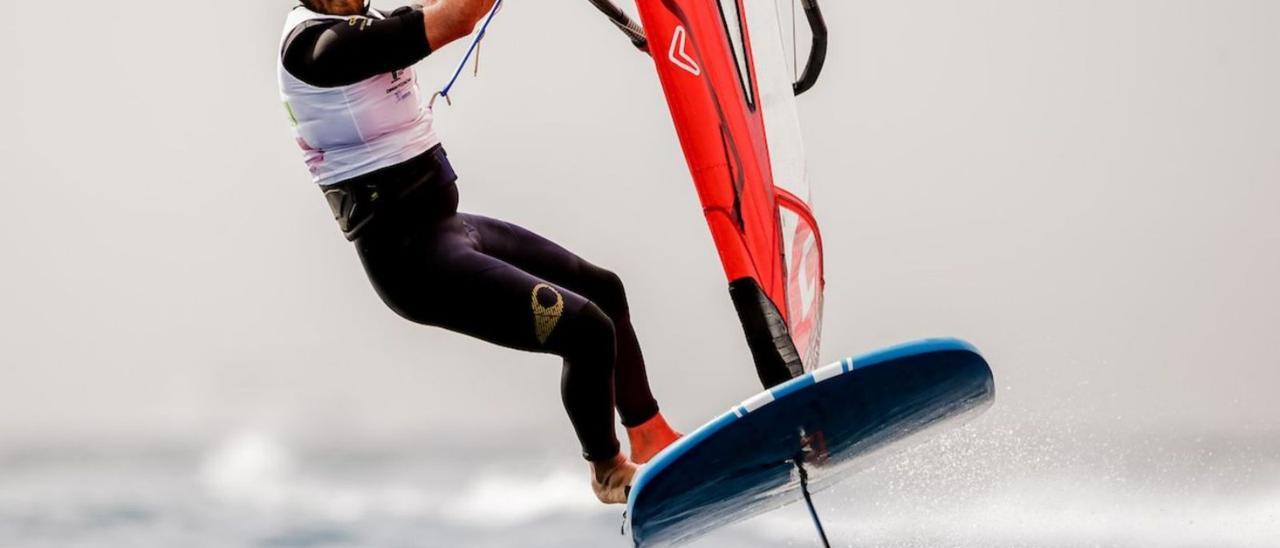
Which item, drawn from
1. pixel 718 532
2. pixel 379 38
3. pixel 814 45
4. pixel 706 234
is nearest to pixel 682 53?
pixel 379 38

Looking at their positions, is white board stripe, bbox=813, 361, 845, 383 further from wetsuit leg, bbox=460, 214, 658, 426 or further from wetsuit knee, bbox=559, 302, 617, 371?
wetsuit leg, bbox=460, 214, 658, 426

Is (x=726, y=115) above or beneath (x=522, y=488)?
above

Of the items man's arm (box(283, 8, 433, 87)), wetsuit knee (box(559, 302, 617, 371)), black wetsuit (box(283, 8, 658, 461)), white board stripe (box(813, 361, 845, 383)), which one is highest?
man's arm (box(283, 8, 433, 87))

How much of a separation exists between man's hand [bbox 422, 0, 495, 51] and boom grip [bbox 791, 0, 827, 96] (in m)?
1.07

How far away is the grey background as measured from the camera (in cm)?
592

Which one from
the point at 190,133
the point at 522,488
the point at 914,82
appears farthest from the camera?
the point at 190,133

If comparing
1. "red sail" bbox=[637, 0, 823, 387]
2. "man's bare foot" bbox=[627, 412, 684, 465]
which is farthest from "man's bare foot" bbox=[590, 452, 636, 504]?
"red sail" bbox=[637, 0, 823, 387]

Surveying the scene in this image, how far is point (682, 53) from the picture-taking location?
2475 millimetres

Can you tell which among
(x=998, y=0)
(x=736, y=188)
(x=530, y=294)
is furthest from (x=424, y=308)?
(x=998, y=0)

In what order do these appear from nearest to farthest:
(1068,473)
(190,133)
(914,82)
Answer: (1068,473) → (914,82) → (190,133)

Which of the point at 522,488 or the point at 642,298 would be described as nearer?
the point at 522,488

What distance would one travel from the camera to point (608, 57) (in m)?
6.54

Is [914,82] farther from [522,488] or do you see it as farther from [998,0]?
[522,488]

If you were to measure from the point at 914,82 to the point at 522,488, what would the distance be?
8.07 feet
